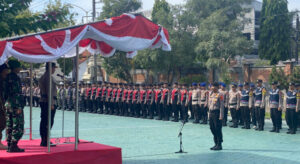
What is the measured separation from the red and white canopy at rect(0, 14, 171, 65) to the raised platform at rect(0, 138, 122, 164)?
1.56 meters

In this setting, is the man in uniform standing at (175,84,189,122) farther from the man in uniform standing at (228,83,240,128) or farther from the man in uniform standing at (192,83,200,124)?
the man in uniform standing at (228,83,240,128)

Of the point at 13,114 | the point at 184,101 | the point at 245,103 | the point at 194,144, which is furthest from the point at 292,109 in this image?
the point at 13,114

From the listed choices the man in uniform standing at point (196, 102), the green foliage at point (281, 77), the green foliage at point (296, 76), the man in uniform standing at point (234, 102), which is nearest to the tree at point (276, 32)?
the green foliage at point (281, 77)

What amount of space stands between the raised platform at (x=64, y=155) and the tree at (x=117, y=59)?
23.8 meters

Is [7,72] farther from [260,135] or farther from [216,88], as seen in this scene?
[260,135]

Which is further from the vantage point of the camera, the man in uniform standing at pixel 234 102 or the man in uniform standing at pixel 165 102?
the man in uniform standing at pixel 165 102

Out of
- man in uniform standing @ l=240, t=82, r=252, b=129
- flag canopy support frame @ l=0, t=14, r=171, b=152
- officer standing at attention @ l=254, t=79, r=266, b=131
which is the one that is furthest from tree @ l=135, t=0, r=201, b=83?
flag canopy support frame @ l=0, t=14, r=171, b=152

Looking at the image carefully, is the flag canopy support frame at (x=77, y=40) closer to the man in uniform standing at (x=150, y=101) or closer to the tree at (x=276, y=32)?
the man in uniform standing at (x=150, y=101)

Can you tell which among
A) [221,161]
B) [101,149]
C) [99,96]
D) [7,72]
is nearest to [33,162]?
[101,149]

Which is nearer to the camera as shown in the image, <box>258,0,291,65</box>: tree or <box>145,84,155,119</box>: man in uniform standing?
<box>145,84,155,119</box>: man in uniform standing

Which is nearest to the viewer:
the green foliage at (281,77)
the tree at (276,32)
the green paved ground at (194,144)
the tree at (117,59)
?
the green paved ground at (194,144)

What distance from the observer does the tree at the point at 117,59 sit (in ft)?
104

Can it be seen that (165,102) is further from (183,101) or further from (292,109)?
(292,109)

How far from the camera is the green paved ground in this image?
8664 millimetres
